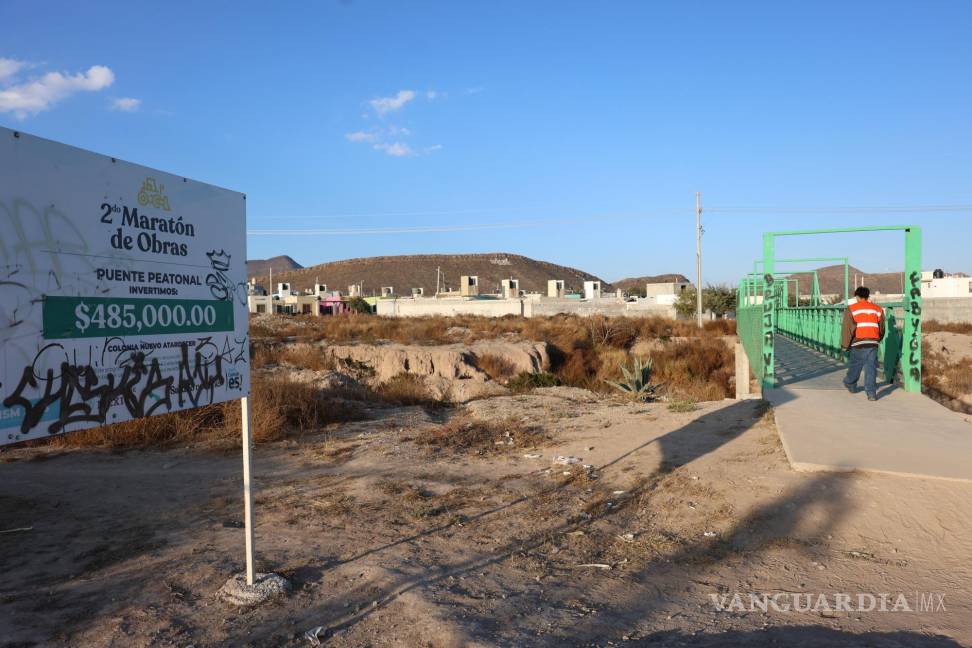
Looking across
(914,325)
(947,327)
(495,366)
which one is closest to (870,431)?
(914,325)

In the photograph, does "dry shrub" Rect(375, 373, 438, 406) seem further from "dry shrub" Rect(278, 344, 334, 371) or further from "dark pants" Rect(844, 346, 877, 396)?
"dark pants" Rect(844, 346, 877, 396)

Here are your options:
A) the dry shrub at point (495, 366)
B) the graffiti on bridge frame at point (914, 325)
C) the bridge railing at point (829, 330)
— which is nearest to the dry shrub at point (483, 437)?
the graffiti on bridge frame at point (914, 325)

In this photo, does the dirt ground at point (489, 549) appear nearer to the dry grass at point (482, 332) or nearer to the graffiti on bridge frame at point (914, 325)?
the graffiti on bridge frame at point (914, 325)

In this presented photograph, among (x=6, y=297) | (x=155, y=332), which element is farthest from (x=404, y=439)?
(x=6, y=297)

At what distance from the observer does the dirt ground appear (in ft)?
11.8

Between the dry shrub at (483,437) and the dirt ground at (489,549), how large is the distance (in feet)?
2.04

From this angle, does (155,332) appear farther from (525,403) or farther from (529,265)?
(529,265)

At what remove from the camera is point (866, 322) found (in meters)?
9.27

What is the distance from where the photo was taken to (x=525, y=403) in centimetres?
1350

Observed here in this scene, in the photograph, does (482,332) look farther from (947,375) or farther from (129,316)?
(129,316)

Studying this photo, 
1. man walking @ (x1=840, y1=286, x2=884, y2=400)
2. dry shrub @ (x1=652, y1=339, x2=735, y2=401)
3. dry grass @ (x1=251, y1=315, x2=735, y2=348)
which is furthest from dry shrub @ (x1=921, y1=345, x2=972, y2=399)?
dry grass @ (x1=251, y1=315, x2=735, y2=348)

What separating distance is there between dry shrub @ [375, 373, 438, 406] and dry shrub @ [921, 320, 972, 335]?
26111 mm

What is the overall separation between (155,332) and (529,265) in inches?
4713

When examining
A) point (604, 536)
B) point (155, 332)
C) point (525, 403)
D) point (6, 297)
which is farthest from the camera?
point (525, 403)
